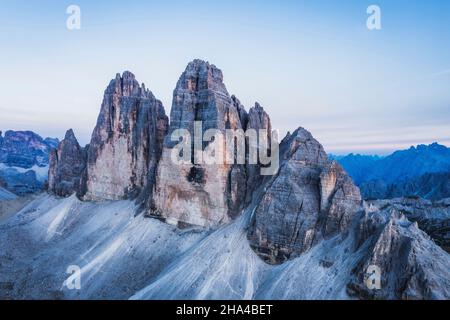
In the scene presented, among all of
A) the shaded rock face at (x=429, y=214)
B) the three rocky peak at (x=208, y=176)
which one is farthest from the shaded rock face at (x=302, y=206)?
the shaded rock face at (x=429, y=214)

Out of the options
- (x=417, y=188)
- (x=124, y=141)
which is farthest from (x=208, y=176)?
(x=417, y=188)

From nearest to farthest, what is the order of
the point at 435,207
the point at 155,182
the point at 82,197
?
1. the point at 155,182
2. the point at 82,197
3. the point at 435,207

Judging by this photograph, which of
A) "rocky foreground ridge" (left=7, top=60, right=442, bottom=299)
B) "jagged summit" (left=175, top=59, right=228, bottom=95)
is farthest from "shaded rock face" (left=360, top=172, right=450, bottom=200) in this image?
"jagged summit" (left=175, top=59, right=228, bottom=95)

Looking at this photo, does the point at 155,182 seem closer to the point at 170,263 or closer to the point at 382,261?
the point at 170,263

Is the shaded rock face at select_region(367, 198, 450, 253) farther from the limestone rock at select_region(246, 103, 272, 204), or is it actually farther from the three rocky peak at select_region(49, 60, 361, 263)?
the three rocky peak at select_region(49, 60, 361, 263)

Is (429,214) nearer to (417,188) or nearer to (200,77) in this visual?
(417,188)

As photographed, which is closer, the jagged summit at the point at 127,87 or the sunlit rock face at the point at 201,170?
the sunlit rock face at the point at 201,170

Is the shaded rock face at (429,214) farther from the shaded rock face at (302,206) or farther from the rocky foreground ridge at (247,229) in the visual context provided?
the shaded rock face at (302,206)
